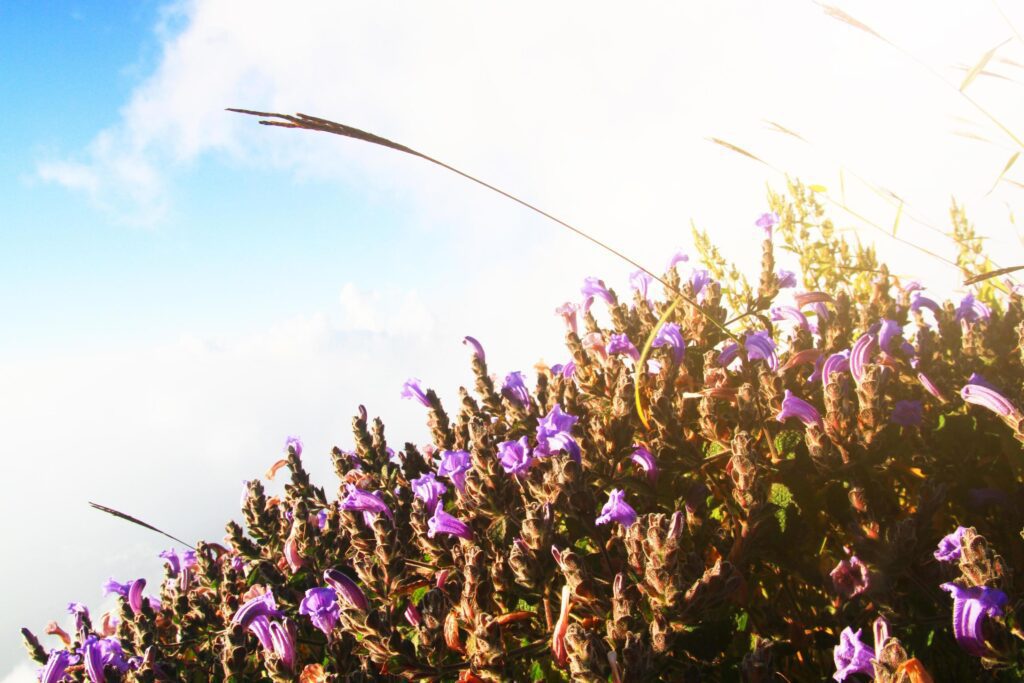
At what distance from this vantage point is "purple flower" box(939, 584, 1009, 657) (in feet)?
5.15

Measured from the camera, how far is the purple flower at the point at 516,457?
244 cm

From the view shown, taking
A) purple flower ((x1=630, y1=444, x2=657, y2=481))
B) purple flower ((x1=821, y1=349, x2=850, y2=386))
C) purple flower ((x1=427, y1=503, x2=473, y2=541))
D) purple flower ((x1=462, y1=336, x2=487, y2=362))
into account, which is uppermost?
purple flower ((x1=462, y1=336, x2=487, y2=362))

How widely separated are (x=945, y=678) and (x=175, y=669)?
2.99 metres

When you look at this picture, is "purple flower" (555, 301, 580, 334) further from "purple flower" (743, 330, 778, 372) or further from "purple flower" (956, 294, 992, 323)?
"purple flower" (956, 294, 992, 323)

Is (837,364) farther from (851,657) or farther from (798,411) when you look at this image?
(851,657)

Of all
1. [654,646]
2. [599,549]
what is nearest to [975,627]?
[654,646]

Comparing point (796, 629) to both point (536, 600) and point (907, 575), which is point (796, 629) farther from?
point (536, 600)

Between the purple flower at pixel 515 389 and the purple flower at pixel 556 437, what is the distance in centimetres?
58

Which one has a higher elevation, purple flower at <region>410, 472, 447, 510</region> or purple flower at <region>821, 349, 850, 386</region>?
purple flower at <region>821, 349, 850, 386</region>

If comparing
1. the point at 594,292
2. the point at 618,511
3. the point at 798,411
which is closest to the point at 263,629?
the point at 618,511

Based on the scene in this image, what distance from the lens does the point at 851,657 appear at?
65.8 inches

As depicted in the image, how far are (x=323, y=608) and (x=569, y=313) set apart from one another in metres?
2.10

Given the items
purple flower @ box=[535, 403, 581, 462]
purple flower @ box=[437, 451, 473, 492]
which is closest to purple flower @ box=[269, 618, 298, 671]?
purple flower @ box=[437, 451, 473, 492]

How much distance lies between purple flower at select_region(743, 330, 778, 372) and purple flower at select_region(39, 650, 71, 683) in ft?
11.5
